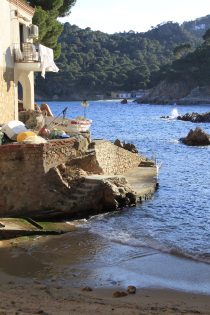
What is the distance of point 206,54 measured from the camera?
162m

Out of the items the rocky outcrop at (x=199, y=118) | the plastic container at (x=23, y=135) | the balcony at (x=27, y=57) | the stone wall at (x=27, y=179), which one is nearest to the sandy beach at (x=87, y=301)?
the stone wall at (x=27, y=179)

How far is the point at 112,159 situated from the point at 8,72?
20.0ft

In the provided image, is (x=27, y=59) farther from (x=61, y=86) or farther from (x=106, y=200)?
(x=61, y=86)

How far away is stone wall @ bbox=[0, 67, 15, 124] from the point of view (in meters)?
24.7

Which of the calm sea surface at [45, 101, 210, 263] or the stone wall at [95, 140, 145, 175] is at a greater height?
the stone wall at [95, 140, 145, 175]

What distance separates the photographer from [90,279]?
43.8 feet

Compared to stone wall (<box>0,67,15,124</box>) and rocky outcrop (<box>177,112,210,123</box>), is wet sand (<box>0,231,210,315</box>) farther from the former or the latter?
rocky outcrop (<box>177,112,210,123</box>)

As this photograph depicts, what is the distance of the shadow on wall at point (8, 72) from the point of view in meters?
25.1

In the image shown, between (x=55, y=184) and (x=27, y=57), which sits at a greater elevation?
(x=27, y=57)

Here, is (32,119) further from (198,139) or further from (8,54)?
(198,139)

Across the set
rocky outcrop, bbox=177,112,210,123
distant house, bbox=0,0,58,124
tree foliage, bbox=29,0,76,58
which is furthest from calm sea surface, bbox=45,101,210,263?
rocky outcrop, bbox=177,112,210,123

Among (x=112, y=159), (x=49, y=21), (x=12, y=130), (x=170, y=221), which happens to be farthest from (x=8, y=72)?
(x=49, y=21)

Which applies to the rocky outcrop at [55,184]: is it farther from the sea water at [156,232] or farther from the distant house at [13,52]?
the distant house at [13,52]

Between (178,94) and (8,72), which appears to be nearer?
(8,72)
